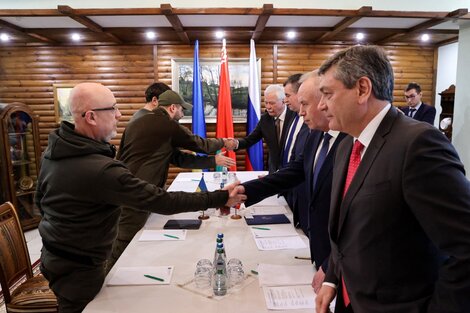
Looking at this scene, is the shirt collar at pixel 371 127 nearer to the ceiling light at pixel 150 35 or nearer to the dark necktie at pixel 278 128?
the dark necktie at pixel 278 128

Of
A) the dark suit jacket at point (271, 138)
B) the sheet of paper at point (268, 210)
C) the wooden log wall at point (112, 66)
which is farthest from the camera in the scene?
the wooden log wall at point (112, 66)

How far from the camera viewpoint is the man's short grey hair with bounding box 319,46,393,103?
105 centimetres

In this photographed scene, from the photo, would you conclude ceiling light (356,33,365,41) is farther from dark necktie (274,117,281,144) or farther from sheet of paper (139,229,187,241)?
sheet of paper (139,229,187,241)

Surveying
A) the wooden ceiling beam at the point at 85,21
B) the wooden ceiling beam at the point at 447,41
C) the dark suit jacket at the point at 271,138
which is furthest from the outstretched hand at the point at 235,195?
the wooden ceiling beam at the point at 447,41

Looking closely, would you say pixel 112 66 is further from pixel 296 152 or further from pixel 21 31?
pixel 296 152

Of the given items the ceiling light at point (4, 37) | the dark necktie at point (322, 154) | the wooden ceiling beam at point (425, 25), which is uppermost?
the ceiling light at point (4, 37)

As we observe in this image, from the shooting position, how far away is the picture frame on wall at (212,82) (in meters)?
5.89

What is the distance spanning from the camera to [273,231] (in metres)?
2.21

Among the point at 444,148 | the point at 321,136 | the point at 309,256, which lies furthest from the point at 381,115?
the point at 309,256

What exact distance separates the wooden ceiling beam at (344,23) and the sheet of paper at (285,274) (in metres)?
3.51

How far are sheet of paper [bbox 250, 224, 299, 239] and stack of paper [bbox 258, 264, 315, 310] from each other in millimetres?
433

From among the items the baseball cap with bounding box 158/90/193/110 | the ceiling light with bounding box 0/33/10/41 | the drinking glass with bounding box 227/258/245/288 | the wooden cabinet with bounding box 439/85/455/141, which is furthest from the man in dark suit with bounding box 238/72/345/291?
the ceiling light with bounding box 0/33/10/41

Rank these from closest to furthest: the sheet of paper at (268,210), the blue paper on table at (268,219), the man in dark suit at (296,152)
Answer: the man in dark suit at (296,152) → the blue paper on table at (268,219) → the sheet of paper at (268,210)

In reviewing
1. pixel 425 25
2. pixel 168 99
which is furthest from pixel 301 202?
pixel 425 25
